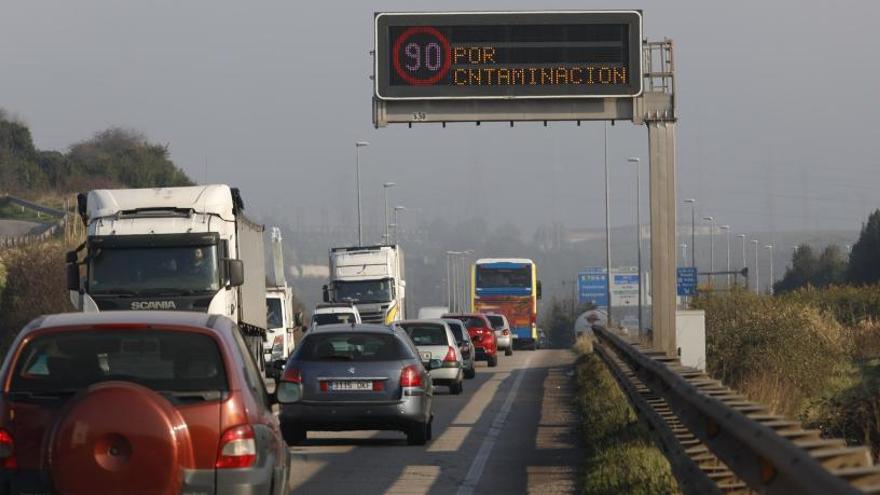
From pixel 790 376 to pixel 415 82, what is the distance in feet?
26.2

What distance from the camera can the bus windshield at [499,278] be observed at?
71.2 m

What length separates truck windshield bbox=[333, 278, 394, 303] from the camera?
2237 inches

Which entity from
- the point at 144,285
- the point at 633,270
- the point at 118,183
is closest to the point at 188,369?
the point at 144,285

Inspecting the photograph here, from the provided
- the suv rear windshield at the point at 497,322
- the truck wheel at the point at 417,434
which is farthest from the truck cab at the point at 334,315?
the truck wheel at the point at 417,434

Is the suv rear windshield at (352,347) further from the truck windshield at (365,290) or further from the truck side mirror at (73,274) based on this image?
the truck windshield at (365,290)

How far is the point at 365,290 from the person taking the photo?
5703 centimetres

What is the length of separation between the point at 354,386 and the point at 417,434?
0.98m

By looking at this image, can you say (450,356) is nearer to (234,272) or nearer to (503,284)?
(234,272)

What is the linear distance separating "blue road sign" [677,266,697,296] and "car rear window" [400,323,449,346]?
104ft

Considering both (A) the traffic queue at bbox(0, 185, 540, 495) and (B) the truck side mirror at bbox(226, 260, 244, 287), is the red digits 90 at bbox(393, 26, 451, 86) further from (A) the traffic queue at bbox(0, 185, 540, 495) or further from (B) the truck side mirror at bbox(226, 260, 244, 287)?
(B) the truck side mirror at bbox(226, 260, 244, 287)

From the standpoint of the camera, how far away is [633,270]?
91125 mm

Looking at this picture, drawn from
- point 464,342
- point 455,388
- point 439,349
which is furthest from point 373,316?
point 455,388

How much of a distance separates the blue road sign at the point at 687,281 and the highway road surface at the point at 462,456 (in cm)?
3642

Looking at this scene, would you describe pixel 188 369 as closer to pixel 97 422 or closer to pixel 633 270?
pixel 97 422
